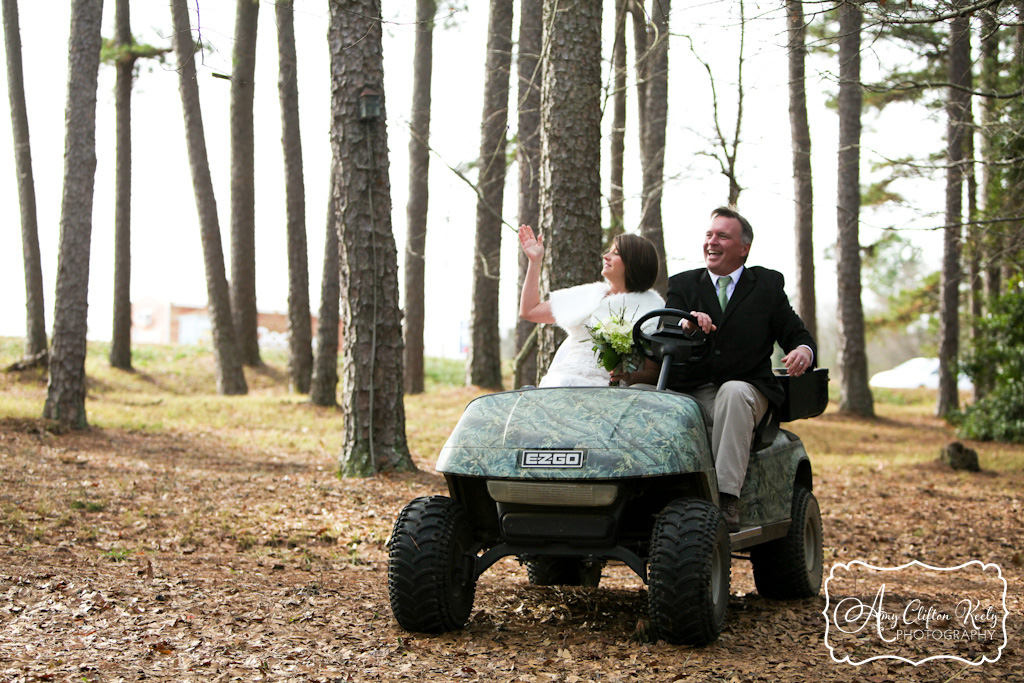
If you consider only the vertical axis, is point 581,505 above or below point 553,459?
below

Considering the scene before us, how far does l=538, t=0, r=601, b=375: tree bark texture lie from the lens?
6500 mm

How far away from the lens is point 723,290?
4.91m

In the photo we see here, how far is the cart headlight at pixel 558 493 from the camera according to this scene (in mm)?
3678

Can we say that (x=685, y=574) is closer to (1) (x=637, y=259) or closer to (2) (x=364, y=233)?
(1) (x=637, y=259)

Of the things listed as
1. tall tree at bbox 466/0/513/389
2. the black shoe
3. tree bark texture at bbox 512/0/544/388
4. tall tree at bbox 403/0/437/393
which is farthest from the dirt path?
tall tree at bbox 403/0/437/393

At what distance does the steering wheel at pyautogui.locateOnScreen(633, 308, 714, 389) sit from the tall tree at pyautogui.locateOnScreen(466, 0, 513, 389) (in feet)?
29.6

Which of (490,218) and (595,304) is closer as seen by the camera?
(595,304)

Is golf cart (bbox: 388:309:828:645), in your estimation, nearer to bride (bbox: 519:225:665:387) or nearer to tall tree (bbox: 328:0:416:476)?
bride (bbox: 519:225:665:387)

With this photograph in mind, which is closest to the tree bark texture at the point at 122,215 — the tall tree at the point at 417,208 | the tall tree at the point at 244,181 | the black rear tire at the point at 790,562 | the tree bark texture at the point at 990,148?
the tall tree at the point at 244,181

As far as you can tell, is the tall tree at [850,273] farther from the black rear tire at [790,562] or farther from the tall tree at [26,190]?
the tall tree at [26,190]

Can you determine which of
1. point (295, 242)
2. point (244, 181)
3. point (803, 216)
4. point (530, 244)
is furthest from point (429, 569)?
point (244, 181)

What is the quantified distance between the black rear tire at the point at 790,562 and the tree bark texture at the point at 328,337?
417 inches

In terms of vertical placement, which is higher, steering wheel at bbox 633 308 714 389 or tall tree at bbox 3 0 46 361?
tall tree at bbox 3 0 46 361

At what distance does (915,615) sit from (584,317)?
221cm
